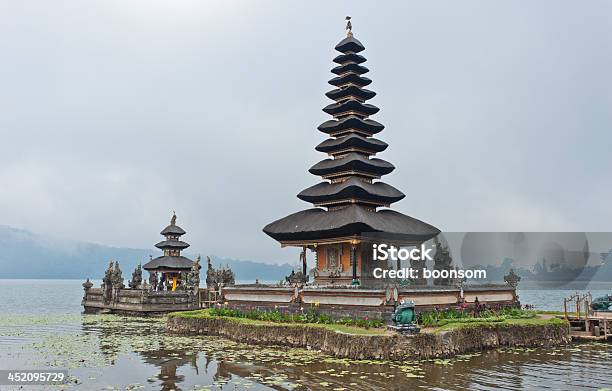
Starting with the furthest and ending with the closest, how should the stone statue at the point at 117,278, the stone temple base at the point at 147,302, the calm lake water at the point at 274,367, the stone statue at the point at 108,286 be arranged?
the stone statue at the point at 108,286
the stone statue at the point at 117,278
the stone temple base at the point at 147,302
the calm lake water at the point at 274,367

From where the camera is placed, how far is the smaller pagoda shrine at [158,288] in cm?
4278

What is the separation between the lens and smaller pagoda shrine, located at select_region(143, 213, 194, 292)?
50362 millimetres

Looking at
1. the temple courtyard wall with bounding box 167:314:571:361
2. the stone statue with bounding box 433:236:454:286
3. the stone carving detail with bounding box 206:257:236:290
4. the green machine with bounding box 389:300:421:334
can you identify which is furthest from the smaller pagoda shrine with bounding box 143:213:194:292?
the green machine with bounding box 389:300:421:334

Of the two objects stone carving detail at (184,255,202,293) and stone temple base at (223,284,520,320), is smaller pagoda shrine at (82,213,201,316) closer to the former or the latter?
stone carving detail at (184,255,202,293)

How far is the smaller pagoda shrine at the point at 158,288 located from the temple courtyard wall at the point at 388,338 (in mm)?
14788

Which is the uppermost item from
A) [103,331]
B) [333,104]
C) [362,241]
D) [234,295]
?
[333,104]

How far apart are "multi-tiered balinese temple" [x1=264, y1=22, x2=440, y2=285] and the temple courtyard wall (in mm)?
7631

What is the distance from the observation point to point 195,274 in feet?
150

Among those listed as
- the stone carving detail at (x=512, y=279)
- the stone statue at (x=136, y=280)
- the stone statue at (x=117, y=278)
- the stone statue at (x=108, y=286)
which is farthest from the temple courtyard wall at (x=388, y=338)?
the stone statue at (x=136, y=280)

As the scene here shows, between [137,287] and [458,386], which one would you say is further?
[137,287]

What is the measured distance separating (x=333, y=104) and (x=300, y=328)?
20.4 meters

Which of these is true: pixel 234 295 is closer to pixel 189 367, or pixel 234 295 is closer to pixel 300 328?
pixel 300 328

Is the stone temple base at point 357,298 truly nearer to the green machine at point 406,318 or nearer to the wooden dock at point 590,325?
the green machine at point 406,318

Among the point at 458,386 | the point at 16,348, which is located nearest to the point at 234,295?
the point at 16,348
